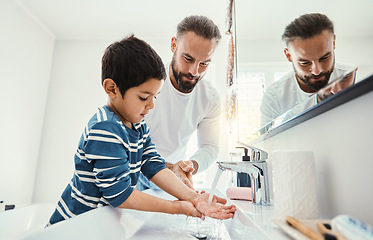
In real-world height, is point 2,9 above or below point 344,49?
above

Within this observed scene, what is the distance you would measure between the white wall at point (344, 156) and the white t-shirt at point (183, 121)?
1.04m

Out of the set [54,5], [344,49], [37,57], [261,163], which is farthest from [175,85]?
[37,57]

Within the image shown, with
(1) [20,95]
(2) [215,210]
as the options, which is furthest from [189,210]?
(1) [20,95]

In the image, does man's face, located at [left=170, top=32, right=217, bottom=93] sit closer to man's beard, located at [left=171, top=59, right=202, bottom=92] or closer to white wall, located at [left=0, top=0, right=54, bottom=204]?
man's beard, located at [left=171, top=59, right=202, bottom=92]

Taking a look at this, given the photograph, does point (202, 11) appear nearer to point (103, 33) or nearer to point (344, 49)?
point (103, 33)

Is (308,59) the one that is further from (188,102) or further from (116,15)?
(116,15)

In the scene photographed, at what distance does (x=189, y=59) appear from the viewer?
1.48m

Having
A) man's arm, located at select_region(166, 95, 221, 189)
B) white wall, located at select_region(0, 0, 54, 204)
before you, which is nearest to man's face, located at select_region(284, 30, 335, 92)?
man's arm, located at select_region(166, 95, 221, 189)

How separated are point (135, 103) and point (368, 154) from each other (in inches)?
25.9

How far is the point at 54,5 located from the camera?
9.11ft

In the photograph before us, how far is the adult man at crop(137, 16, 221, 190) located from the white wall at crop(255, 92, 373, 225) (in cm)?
81

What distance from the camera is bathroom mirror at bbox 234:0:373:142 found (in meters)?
0.41

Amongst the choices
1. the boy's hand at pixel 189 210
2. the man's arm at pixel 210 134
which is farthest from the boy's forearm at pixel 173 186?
the man's arm at pixel 210 134

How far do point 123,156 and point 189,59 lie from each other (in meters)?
0.92
